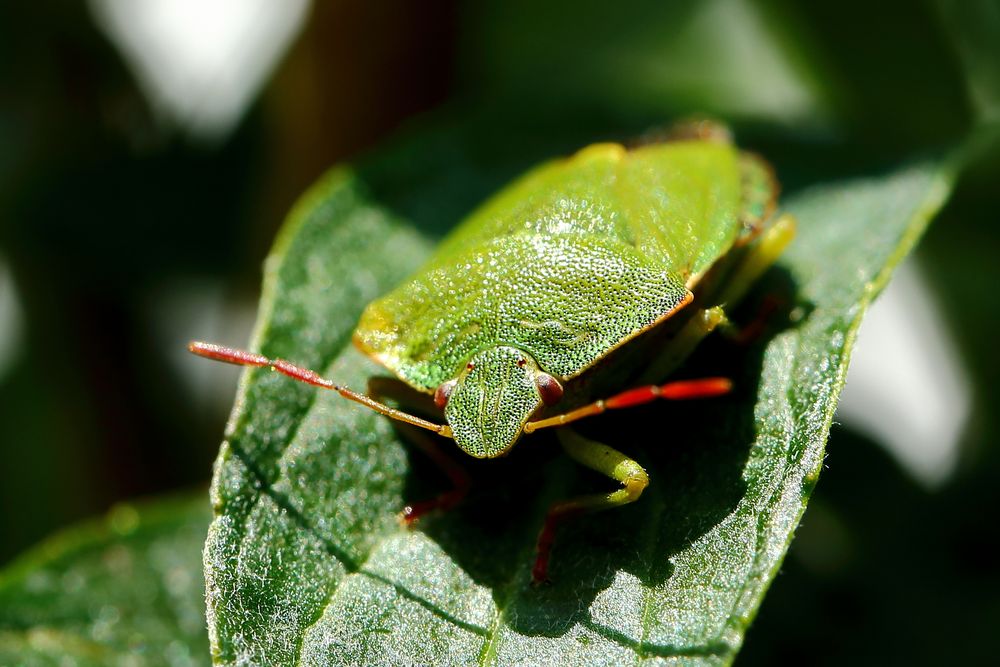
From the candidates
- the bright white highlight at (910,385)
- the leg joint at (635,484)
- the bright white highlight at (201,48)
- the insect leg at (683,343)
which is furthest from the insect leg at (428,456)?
the bright white highlight at (201,48)

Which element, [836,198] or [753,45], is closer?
[836,198]

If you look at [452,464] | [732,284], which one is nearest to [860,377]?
[732,284]

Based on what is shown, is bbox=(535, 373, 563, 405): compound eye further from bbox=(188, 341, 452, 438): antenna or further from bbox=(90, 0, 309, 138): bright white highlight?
bbox=(90, 0, 309, 138): bright white highlight

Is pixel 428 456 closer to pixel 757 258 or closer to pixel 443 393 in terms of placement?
pixel 443 393

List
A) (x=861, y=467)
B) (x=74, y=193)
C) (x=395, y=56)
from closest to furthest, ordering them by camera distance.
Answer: (x=861, y=467), (x=395, y=56), (x=74, y=193)

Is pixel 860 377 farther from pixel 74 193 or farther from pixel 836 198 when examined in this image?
pixel 74 193

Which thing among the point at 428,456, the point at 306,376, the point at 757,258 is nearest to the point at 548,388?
the point at 428,456
